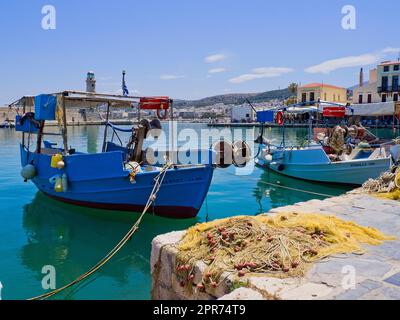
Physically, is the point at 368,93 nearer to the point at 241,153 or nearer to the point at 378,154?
the point at 378,154

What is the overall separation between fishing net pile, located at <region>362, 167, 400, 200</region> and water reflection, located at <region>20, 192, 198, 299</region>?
434 cm

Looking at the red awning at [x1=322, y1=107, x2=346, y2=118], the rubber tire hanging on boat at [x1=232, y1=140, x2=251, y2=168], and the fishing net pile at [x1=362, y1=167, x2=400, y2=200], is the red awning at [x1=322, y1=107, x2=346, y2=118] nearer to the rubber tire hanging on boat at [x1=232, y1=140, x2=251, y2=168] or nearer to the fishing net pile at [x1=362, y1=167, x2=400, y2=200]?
the fishing net pile at [x1=362, y1=167, x2=400, y2=200]

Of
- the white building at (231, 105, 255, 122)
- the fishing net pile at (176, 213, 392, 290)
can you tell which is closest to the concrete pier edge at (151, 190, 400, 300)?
the fishing net pile at (176, 213, 392, 290)

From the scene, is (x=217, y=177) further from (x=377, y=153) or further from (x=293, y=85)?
(x=293, y=85)

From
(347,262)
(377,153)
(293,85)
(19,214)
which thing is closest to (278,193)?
(377,153)

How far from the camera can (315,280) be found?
3.48m

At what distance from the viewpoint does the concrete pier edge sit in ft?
10.6

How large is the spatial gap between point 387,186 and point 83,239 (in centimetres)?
684

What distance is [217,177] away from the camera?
16.4 meters

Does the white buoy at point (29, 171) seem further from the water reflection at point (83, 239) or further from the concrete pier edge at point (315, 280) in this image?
the concrete pier edge at point (315, 280)

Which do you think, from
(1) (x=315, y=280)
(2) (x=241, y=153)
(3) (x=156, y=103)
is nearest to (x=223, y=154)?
(2) (x=241, y=153)

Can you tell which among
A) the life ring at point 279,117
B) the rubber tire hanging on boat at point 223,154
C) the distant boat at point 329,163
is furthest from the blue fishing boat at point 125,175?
the distant boat at point 329,163
